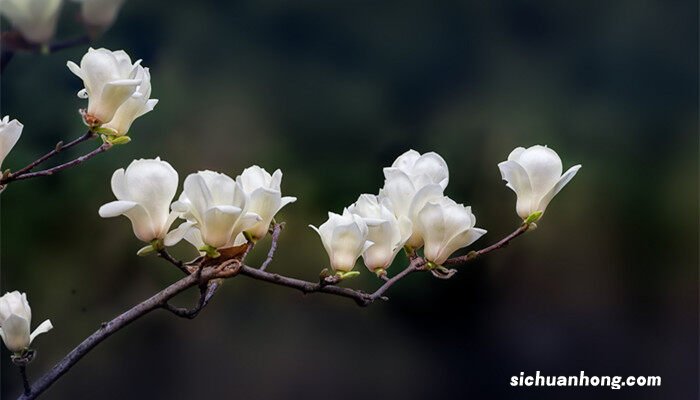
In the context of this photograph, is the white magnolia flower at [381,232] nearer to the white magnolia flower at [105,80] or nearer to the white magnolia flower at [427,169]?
the white magnolia flower at [427,169]

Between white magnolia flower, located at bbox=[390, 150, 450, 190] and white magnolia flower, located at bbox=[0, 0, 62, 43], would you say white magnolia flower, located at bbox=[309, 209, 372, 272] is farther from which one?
white magnolia flower, located at bbox=[0, 0, 62, 43]

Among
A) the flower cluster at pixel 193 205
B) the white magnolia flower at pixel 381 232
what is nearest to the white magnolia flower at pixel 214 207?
the flower cluster at pixel 193 205

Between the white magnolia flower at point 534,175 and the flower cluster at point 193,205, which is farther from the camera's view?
the white magnolia flower at point 534,175

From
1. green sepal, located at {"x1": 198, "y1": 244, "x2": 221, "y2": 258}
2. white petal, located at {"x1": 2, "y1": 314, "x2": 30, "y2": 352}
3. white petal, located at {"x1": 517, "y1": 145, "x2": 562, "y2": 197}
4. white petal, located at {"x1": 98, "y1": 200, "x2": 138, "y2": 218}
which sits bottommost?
white petal, located at {"x1": 2, "y1": 314, "x2": 30, "y2": 352}

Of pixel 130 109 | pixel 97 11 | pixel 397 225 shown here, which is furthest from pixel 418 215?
pixel 97 11

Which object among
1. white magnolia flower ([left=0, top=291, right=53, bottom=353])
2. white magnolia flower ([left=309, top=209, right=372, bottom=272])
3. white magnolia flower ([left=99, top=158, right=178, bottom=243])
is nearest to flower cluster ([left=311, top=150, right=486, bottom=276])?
white magnolia flower ([left=309, top=209, right=372, bottom=272])

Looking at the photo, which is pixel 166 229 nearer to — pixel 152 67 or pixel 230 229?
pixel 230 229

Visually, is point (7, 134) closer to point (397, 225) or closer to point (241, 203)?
point (241, 203)
